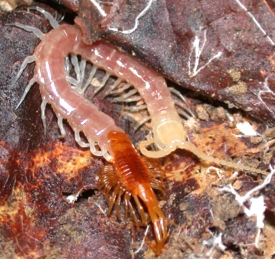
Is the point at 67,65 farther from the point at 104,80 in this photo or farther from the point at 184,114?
the point at 184,114

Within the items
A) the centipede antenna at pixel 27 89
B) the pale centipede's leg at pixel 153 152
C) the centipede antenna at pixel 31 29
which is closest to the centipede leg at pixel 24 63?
the centipede antenna at pixel 27 89

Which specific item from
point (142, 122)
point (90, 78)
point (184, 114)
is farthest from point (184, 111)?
point (90, 78)

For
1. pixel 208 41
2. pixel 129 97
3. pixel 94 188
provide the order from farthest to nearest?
pixel 129 97
pixel 94 188
pixel 208 41

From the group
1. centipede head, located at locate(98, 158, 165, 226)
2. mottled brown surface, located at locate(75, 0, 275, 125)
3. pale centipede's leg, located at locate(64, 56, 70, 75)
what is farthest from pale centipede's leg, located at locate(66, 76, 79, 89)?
centipede head, located at locate(98, 158, 165, 226)

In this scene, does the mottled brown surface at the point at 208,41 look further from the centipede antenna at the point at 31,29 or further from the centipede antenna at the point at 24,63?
the centipede antenna at the point at 24,63

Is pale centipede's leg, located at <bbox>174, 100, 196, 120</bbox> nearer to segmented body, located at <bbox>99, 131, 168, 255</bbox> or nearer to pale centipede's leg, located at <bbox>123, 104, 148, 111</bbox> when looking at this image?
pale centipede's leg, located at <bbox>123, 104, 148, 111</bbox>

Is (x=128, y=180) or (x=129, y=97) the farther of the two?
(x=129, y=97)

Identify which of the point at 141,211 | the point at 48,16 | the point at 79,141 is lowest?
the point at 141,211

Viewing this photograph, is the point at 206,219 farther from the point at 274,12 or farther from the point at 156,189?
the point at 274,12
